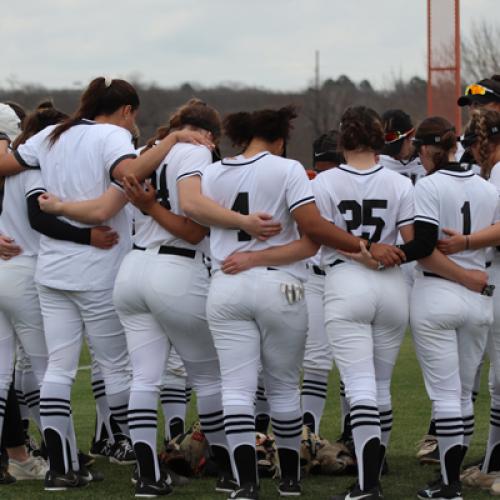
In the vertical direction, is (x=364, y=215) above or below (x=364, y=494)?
above

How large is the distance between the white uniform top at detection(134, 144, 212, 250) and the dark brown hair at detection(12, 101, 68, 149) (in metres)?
1.03

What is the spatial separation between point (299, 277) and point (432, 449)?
2142 millimetres

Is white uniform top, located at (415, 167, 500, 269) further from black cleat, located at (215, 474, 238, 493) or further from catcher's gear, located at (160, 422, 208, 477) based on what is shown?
catcher's gear, located at (160, 422, 208, 477)

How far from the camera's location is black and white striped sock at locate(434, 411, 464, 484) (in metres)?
6.42

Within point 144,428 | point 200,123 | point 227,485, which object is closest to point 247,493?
point 227,485

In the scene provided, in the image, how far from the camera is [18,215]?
7.21m

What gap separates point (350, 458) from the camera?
24.7 ft

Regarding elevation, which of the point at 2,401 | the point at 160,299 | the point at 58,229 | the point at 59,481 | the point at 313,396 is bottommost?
the point at 59,481

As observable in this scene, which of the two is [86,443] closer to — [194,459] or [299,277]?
[194,459]

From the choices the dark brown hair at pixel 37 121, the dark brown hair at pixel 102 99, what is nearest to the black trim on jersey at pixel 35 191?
the dark brown hair at pixel 102 99

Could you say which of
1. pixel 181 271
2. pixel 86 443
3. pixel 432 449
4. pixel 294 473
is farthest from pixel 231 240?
pixel 86 443

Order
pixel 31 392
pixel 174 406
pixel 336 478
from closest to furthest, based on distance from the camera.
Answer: pixel 336 478, pixel 31 392, pixel 174 406

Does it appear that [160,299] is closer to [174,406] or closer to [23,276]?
[23,276]

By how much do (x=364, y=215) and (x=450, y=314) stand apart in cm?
71
